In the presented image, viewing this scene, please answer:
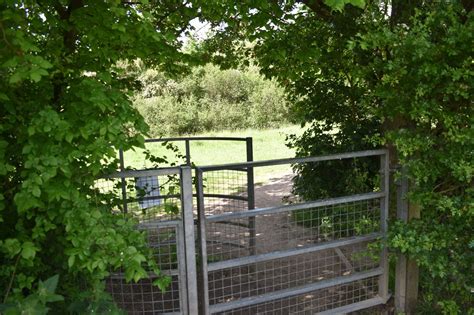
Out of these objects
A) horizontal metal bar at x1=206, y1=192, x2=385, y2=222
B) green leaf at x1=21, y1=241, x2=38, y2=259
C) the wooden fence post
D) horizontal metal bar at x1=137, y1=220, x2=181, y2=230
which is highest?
green leaf at x1=21, y1=241, x2=38, y2=259

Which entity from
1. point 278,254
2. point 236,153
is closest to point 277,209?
point 278,254

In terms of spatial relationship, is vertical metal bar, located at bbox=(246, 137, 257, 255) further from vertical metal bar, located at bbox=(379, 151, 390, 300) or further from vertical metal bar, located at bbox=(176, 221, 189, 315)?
vertical metal bar, located at bbox=(176, 221, 189, 315)

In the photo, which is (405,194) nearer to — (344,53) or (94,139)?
(344,53)

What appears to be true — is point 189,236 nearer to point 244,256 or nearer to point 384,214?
point 244,256

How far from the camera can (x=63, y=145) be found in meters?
2.32

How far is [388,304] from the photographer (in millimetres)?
3932

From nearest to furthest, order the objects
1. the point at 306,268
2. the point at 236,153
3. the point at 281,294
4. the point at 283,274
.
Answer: the point at 281,294 → the point at 283,274 → the point at 306,268 → the point at 236,153

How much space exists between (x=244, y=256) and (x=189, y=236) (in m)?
1.00

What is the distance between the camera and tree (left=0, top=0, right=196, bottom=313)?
7.31 feet

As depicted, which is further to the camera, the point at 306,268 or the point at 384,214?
the point at 306,268

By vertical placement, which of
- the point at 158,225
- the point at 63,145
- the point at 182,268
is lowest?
the point at 182,268

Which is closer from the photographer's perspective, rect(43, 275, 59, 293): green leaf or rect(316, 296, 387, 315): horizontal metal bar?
rect(43, 275, 59, 293): green leaf

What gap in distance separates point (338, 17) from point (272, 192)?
5170mm

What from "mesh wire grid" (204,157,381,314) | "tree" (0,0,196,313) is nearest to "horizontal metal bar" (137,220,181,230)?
"tree" (0,0,196,313)
